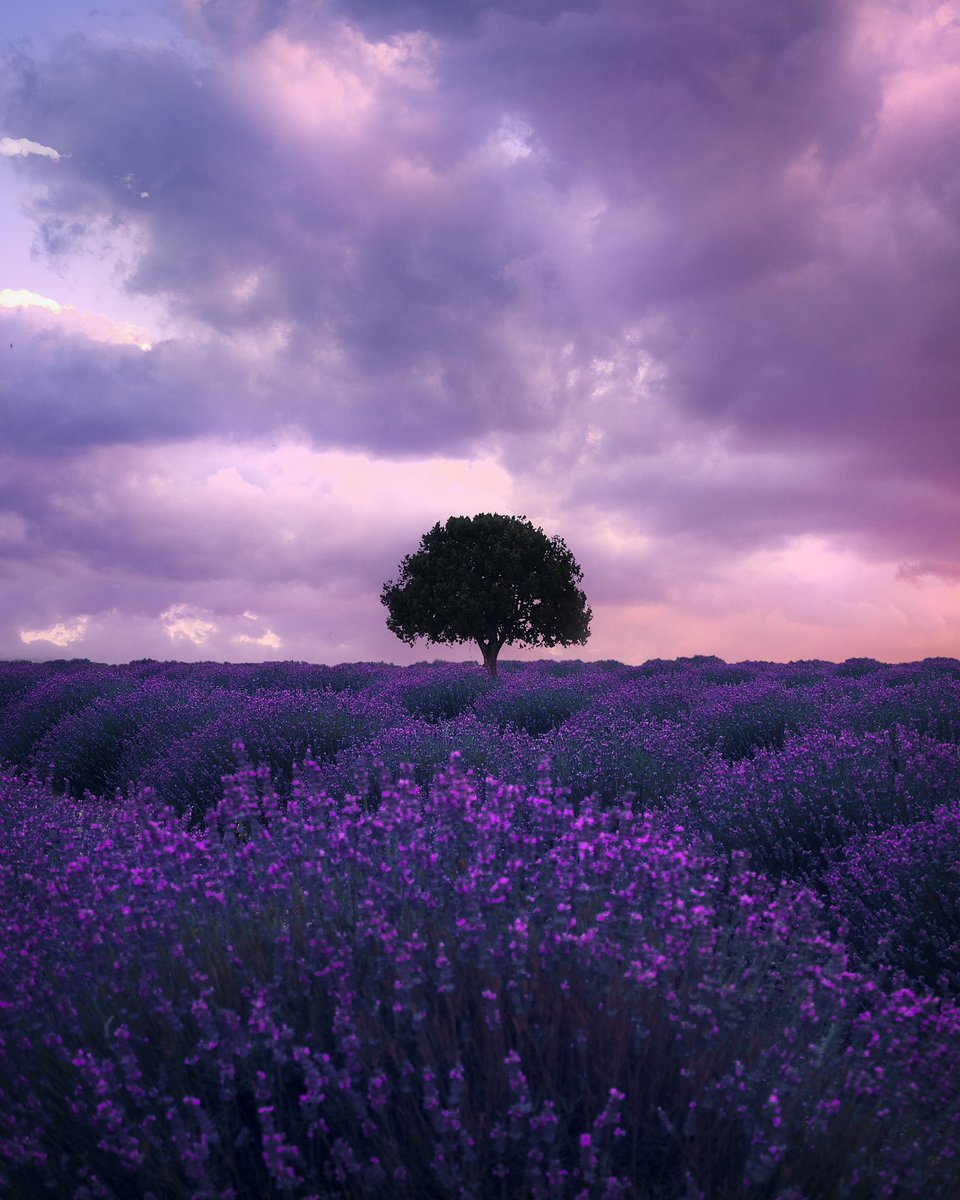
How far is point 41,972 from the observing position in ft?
7.60

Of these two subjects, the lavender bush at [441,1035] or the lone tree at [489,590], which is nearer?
the lavender bush at [441,1035]

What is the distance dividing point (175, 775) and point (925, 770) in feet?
15.2

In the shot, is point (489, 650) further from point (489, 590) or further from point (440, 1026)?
point (440, 1026)

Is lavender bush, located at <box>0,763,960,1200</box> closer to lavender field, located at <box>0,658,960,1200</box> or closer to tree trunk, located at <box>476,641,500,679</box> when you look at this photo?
lavender field, located at <box>0,658,960,1200</box>

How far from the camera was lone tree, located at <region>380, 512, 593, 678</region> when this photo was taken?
21.4 metres

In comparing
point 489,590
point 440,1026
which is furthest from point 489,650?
point 440,1026

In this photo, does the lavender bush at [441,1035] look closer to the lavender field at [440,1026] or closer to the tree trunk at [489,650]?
the lavender field at [440,1026]

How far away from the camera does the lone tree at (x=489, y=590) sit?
21375 millimetres

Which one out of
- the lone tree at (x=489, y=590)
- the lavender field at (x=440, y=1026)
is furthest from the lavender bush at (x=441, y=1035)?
the lone tree at (x=489, y=590)

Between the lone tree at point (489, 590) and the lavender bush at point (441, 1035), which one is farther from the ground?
the lone tree at point (489, 590)

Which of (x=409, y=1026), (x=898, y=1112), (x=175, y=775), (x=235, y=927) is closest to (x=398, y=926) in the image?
(x=409, y=1026)

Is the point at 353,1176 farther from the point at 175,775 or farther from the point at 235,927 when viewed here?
the point at 175,775

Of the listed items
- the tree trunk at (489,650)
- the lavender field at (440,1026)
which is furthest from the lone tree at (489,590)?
the lavender field at (440,1026)

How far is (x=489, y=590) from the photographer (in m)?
21.3
